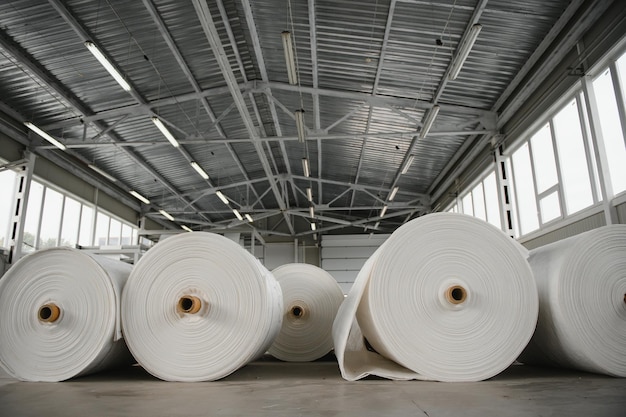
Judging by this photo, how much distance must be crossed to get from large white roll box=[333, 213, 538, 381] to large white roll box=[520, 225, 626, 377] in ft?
0.99

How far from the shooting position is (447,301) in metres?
3.84

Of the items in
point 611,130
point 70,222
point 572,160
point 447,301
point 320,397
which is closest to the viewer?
point 320,397

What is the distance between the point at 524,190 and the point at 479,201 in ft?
9.84

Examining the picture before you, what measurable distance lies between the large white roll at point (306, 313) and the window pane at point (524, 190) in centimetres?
619

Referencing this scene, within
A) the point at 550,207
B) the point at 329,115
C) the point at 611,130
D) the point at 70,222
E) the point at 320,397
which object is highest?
the point at 329,115

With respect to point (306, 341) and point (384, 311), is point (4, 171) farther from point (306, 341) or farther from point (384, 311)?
point (384, 311)

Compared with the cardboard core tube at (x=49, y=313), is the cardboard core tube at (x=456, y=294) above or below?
above

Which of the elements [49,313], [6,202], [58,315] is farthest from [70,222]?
[58,315]

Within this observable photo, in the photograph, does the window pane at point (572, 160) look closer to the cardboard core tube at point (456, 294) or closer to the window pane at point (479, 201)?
the window pane at point (479, 201)

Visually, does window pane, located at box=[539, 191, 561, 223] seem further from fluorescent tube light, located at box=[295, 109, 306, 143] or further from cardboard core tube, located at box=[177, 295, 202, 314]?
cardboard core tube, located at box=[177, 295, 202, 314]

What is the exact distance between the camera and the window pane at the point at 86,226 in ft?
51.8

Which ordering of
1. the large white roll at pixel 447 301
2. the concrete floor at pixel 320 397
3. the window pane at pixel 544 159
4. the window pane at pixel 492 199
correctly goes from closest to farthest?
the concrete floor at pixel 320 397 → the large white roll at pixel 447 301 → the window pane at pixel 544 159 → the window pane at pixel 492 199

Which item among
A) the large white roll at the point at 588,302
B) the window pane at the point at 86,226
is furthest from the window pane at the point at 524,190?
the window pane at the point at 86,226

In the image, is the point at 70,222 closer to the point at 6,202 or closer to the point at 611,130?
the point at 6,202
